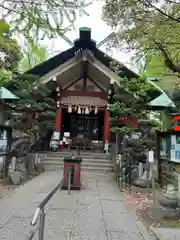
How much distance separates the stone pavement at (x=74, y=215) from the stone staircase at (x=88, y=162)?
15.3ft

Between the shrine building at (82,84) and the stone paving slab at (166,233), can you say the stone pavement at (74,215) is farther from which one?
the shrine building at (82,84)

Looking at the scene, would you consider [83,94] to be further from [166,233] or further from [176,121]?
[166,233]

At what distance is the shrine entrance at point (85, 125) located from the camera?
21.0 metres

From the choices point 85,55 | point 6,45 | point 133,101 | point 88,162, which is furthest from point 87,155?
point 6,45

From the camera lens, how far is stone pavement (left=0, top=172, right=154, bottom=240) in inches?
207

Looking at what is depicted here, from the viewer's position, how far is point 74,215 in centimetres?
643

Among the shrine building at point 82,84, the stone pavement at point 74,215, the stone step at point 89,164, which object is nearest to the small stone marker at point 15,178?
the stone pavement at point 74,215

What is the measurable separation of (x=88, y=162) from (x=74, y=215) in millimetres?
8895

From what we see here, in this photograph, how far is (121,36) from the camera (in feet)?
24.1

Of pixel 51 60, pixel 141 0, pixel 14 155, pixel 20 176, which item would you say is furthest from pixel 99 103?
pixel 141 0

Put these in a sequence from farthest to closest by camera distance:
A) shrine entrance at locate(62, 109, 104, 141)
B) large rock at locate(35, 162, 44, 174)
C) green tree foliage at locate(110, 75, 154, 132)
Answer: shrine entrance at locate(62, 109, 104, 141), green tree foliage at locate(110, 75, 154, 132), large rock at locate(35, 162, 44, 174)

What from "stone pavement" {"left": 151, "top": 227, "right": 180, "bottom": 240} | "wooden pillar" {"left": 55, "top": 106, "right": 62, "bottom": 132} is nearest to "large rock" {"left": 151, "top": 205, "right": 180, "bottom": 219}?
"stone pavement" {"left": 151, "top": 227, "right": 180, "bottom": 240}

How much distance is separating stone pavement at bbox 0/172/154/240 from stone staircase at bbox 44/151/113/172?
4.68 m

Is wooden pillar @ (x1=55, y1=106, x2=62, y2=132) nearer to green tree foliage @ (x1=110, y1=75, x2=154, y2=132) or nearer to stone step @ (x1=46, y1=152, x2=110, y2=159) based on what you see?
A: stone step @ (x1=46, y1=152, x2=110, y2=159)
